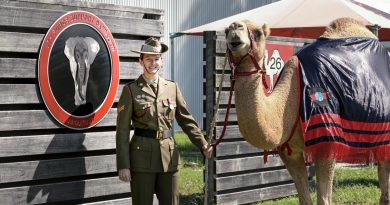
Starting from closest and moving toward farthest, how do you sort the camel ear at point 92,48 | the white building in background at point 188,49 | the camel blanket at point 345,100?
1. the camel blanket at point 345,100
2. the camel ear at point 92,48
3. the white building in background at point 188,49

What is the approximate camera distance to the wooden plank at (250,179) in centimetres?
831

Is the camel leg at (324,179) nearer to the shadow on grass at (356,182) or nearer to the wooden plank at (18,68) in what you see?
the wooden plank at (18,68)

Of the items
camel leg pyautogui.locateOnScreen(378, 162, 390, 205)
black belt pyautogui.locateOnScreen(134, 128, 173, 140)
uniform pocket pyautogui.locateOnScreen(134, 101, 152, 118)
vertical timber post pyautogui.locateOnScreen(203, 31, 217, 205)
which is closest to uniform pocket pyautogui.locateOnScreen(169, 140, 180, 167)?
black belt pyautogui.locateOnScreen(134, 128, 173, 140)

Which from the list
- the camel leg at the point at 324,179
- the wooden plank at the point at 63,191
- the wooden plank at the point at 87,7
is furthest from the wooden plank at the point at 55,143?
the camel leg at the point at 324,179

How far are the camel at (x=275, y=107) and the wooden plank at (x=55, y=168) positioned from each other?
1.59 m

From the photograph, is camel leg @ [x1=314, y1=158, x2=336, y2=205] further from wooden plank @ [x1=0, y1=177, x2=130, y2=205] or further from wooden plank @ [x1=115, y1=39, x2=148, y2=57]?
wooden plank @ [x1=115, y1=39, x2=148, y2=57]

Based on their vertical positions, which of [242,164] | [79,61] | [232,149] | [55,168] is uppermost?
[79,61]

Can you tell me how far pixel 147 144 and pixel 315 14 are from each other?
19.4ft

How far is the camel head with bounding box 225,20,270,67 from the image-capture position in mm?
5145

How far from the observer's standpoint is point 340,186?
1034 cm

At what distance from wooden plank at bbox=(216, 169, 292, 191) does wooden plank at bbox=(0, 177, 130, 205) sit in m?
1.95

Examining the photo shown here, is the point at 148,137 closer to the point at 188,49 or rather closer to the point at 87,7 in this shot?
the point at 87,7

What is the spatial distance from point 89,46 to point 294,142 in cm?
209

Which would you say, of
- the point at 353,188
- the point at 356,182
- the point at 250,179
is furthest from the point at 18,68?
the point at 356,182
